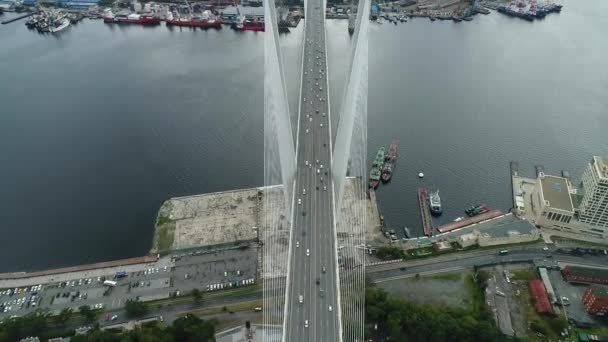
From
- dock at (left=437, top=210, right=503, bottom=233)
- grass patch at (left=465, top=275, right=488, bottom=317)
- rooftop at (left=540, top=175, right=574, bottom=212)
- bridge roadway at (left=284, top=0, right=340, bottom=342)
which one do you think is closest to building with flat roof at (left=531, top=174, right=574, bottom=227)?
rooftop at (left=540, top=175, right=574, bottom=212)

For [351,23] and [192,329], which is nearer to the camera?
[192,329]

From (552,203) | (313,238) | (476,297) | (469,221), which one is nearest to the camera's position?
(313,238)

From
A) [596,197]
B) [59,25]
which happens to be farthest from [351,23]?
[59,25]

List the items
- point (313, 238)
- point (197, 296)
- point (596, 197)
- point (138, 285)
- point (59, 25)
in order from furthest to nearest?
point (59, 25), point (596, 197), point (138, 285), point (197, 296), point (313, 238)

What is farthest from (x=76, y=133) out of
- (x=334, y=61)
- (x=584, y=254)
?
(x=584, y=254)

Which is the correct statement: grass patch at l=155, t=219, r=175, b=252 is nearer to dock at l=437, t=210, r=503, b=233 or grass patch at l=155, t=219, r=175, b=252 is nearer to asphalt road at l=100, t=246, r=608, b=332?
asphalt road at l=100, t=246, r=608, b=332

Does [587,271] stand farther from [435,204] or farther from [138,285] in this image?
→ [138,285]
